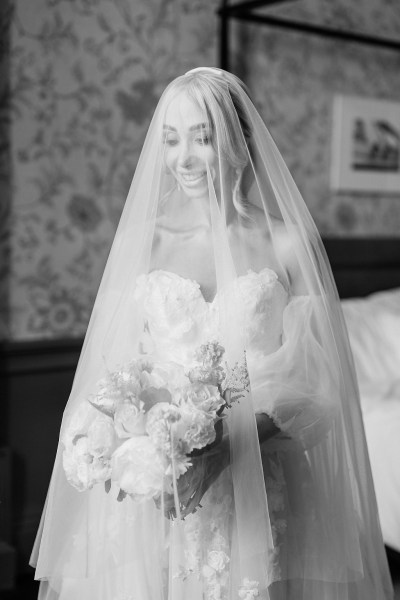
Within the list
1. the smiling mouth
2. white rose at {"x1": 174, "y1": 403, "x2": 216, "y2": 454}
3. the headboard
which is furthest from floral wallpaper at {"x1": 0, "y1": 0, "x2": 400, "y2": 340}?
white rose at {"x1": 174, "y1": 403, "x2": 216, "y2": 454}

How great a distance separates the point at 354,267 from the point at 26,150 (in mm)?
1738

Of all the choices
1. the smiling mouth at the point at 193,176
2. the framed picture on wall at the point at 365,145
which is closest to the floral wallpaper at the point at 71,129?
the framed picture on wall at the point at 365,145

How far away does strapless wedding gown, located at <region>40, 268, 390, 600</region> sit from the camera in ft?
5.67

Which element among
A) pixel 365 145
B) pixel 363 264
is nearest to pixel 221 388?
pixel 363 264

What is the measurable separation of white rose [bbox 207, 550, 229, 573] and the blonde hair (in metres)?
0.83

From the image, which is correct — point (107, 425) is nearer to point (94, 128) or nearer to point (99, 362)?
point (99, 362)

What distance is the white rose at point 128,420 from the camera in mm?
1556

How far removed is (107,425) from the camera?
5.17ft

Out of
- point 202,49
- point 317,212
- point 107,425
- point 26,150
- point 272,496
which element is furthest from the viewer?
point 317,212

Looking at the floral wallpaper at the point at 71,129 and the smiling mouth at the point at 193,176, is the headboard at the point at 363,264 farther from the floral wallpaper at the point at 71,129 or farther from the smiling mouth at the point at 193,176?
the smiling mouth at the point at 193,176

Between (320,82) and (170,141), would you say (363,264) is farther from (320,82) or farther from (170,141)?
(170,141)

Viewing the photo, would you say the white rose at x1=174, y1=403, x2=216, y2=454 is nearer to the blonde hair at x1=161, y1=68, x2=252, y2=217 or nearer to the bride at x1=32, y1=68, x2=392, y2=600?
the bride at x1=32, y1=68, x2=392, y2=600

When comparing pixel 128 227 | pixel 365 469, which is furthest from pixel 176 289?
pixel 365 469

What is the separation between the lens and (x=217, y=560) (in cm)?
171
